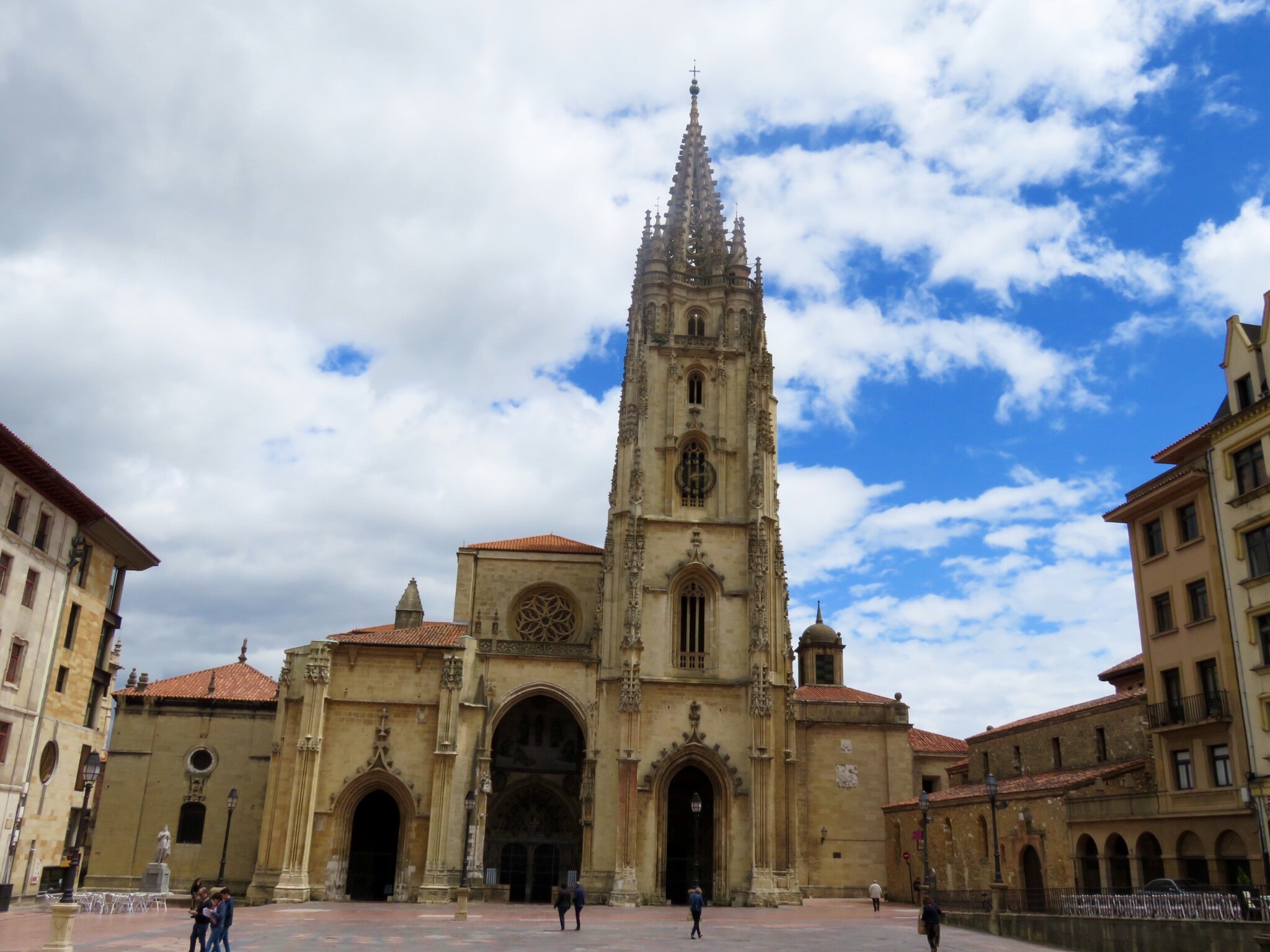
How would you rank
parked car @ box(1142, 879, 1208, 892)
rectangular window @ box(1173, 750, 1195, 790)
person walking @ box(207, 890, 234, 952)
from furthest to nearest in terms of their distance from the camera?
rectangular window @ box(1173, 750, 1195, 790) → parked car @ box(1142, 879, 1208, 892) → person walking @ box(207, 890, 234, 952)

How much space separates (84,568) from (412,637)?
1216 cm

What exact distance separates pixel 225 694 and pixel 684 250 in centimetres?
2944

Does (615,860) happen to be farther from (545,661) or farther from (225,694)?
(225,694)

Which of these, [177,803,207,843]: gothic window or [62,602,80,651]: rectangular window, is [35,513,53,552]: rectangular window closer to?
[62,602,80,651]: rectangular window

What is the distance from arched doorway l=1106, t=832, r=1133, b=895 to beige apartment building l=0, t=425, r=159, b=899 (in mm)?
29938

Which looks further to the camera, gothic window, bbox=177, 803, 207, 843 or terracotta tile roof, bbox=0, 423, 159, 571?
gothic window, bbox=177, 803, 207, 843

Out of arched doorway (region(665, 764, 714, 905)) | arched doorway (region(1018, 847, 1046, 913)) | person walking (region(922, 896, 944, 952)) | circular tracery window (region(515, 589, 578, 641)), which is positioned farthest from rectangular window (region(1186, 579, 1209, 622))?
circular tracery window (region(515, 589, 578, 641))

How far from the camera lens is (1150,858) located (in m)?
26.6

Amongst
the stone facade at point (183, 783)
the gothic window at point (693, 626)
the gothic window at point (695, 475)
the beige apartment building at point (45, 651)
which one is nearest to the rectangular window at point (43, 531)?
the beige apartment building at point (45, 651)

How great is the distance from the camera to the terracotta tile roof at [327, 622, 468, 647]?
38.2 m

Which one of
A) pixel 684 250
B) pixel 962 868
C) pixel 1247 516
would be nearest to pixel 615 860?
pixel 962 868

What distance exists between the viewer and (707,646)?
40281mm

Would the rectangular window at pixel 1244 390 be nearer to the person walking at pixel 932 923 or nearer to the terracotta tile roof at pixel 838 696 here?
the person walking at pixel 932 923

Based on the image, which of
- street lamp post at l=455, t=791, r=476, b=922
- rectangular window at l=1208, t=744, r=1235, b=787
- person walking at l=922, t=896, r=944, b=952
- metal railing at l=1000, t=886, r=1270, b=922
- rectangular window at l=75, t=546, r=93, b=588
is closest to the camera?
metal railing at l=1000, t=886, r=1270, b=922
